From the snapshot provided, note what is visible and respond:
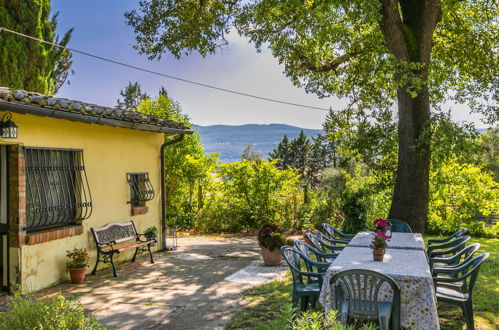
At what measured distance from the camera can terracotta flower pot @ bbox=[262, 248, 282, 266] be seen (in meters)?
7.71

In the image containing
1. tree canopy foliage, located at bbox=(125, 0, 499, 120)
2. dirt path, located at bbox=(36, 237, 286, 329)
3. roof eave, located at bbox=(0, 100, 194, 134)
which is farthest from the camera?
tree canopy foliage, located at bbox=(125, 0, 499, 120)

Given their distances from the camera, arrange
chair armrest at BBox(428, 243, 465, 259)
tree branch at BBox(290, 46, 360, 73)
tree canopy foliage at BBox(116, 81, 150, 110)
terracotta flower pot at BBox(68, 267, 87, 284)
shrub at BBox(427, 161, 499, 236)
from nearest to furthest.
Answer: chair armrest at BBox(428, 243, 465, 259), terracotta flower pot at BBox(68, 267, 87, 284), tree branch at BBox(290, 46, 360, 73), shrub at BBox(427, 161, 499, 236), tree canopy foliage at BBox(116, 81, 150, 110)

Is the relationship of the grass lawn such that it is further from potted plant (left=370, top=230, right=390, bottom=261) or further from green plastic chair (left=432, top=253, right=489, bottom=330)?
potted plant (left=370, top=230, right=390, bottom=261)

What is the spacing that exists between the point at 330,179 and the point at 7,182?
11.3 meters

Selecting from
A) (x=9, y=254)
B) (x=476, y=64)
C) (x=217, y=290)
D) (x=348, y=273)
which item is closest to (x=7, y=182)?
(x=9, y=254)

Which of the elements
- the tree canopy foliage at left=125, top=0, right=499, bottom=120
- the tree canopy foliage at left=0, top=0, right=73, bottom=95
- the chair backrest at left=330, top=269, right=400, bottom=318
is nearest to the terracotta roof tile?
the tree canopy foliage at left=125, top=0, right=499, bottom=120

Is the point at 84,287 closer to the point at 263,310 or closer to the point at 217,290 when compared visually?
the point at 217,290

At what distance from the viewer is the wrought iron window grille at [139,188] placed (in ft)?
27.8

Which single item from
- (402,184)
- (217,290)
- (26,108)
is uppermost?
(26,108)

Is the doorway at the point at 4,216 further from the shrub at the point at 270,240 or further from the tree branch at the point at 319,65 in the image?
the tree branch at the point at 319,65

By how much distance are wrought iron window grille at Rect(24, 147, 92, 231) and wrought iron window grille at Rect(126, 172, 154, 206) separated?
1.35 metres

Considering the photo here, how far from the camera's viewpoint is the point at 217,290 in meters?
6.09

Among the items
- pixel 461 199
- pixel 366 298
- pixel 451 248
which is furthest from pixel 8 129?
pixel 461 199

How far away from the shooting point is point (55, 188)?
6.64 m
